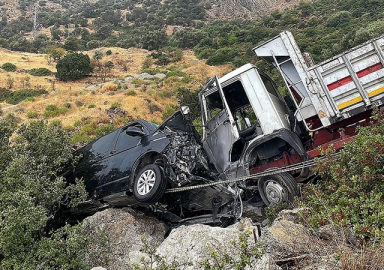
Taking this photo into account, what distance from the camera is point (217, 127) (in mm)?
6852

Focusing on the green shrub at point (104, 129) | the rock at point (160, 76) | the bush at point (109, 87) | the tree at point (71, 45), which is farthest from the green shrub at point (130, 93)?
the tree at point (71, 45)

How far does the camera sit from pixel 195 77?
29.2 metres

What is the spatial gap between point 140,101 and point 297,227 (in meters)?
17.8

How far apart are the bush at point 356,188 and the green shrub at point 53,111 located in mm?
17769

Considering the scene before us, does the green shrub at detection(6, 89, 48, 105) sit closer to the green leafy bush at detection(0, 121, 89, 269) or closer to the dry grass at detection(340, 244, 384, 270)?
the green leafy bush at detection(0, 121, 89, 269)

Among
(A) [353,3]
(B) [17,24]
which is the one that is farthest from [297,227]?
(B) [17,24]

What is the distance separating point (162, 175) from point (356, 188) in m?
2.89

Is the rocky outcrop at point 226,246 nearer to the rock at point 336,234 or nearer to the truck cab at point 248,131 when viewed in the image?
the rock at point 336,234

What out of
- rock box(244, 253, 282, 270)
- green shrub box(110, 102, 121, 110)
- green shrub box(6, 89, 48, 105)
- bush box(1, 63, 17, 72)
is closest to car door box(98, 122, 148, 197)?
rock box(244, 253, 282, 270)

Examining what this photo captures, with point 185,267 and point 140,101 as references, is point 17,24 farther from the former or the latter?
point 185,267

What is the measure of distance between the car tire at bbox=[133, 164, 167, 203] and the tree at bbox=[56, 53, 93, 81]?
92.3ft

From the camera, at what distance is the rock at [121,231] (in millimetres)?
5172

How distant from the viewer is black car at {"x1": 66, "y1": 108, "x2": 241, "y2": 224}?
5.68 meters

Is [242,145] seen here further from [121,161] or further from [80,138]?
[80,138]
